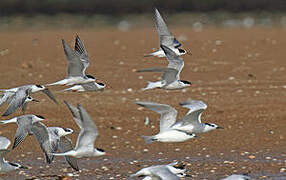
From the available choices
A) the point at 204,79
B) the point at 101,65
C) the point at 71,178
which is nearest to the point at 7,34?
the point at 101,65

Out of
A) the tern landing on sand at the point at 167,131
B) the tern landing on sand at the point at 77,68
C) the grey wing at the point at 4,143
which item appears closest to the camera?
the grey wing at the point at 4,143

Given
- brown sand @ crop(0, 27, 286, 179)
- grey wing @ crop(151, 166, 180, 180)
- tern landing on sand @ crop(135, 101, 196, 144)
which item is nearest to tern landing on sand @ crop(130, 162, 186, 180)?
grey wing @ crop(151, 166, 180, 180)

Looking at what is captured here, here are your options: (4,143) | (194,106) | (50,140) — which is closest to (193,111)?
(194,106)

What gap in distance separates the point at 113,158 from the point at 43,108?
3.06 meters

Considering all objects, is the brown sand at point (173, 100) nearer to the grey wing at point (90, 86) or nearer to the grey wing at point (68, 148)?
the grey wing at point (68, 148)

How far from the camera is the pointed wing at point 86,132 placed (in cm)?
921

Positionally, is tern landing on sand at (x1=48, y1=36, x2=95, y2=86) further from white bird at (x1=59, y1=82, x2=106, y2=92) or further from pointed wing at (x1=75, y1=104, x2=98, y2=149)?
pointed wing at (x1=75, y1=104, x2=98, y2=149)

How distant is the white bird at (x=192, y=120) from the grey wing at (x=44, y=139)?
150 cm

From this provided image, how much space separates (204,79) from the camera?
53.9ft

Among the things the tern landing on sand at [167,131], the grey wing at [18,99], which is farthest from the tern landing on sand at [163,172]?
the grey wing at [18,99]

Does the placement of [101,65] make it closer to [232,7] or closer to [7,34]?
[7,34]

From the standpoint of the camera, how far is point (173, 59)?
38.5 feet

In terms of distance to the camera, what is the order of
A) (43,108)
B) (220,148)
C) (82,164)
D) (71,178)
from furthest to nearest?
1. (43,108)
2. (220,148)
3. (82,164)
4. (71,178)

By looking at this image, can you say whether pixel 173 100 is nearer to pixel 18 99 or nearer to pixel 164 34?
pixel 164 34
